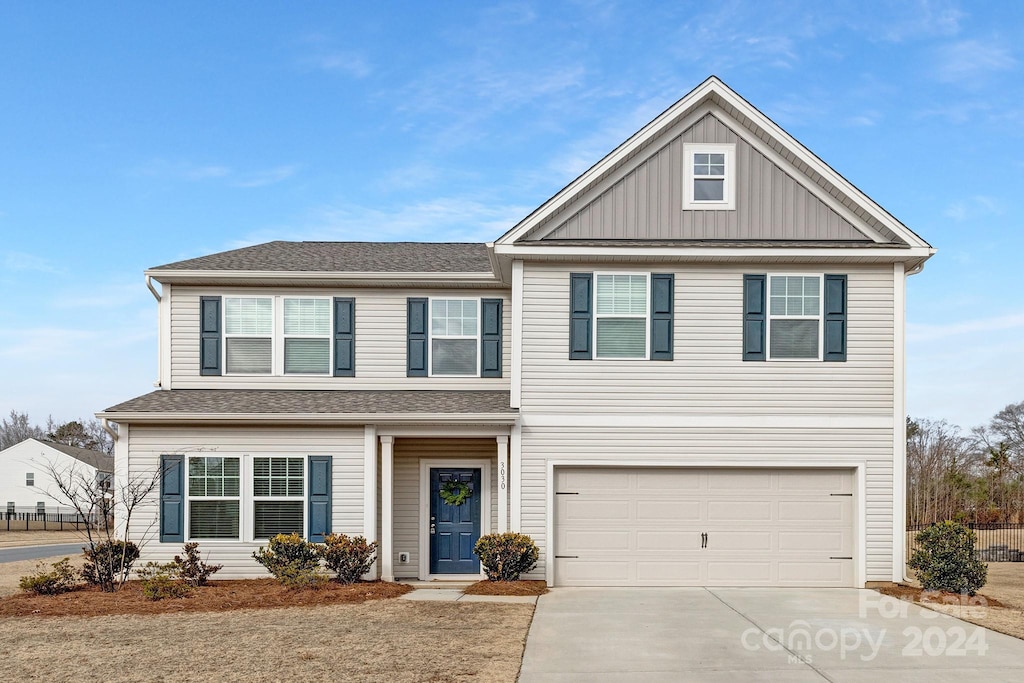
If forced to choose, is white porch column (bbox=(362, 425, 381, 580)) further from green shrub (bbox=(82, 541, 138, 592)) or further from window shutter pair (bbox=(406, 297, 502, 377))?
green shrub (bbox=(82, 541, 138, 592))

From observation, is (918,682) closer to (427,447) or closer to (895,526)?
(895,526)

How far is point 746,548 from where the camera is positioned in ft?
50.0

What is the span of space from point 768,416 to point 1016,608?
455 cm

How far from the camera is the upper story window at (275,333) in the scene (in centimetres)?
1691

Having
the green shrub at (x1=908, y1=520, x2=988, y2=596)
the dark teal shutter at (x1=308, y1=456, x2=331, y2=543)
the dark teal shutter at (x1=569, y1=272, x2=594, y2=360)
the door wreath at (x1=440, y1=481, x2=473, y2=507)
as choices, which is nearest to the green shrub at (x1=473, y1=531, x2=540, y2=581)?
the door wreath at (x1=440, y1=481, x2=473, y2=507)

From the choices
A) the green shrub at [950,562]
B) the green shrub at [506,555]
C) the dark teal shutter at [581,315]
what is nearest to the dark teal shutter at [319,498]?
the green shrub at [506,555]

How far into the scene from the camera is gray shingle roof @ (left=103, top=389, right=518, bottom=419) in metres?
15.2

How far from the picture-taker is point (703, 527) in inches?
602

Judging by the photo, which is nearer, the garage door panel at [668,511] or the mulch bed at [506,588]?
the mulch bed at [506,588]

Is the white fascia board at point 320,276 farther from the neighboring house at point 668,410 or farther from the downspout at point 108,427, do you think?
the downspout at point 108,427

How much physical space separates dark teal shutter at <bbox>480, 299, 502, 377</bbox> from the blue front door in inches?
85.2

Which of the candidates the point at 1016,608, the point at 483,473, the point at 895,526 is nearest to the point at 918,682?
the point at 1016,608

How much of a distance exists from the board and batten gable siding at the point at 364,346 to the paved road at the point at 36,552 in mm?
10987

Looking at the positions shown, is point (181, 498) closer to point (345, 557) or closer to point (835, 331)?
point (345, 557)
